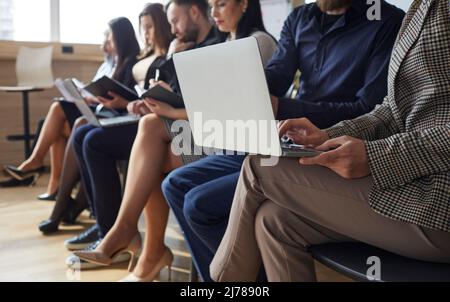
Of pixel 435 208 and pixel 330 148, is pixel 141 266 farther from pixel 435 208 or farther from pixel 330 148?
pixel 435 208

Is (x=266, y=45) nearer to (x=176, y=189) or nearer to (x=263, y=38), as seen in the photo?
(x=263, y=38)

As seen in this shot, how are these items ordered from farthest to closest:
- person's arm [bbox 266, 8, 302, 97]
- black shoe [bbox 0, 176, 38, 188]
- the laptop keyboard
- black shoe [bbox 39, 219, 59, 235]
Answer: black shoe [bbox 0, 176, 38, 188] → black shoe [bbox 39, 219, 59, 235] → the laptop keyboard → person's arm [bbox 266, 8, 302, 97]

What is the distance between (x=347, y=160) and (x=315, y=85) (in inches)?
24.3

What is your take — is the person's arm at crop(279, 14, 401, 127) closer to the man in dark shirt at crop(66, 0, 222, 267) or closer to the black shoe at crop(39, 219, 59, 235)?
the man in dark shirt at crop(66, 0, 222, 267)

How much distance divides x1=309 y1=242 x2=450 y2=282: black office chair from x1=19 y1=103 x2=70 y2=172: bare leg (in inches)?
81.8

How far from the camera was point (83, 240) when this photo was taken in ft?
7.06

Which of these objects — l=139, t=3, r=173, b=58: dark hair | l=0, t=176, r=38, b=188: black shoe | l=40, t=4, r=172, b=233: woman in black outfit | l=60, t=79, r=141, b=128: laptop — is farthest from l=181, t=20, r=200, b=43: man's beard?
l=0, t=176, r=38, b=188: black shoe

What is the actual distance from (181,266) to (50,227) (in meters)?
0.75

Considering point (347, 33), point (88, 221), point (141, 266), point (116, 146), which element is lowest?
point (88, 221)

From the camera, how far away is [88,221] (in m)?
2.62

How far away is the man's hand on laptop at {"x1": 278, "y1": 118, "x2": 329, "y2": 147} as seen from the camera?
3.63 feet

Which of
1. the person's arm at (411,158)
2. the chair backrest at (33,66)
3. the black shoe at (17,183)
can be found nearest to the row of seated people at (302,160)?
the person's arm at (411,158)

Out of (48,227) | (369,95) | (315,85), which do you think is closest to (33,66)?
(48,227)

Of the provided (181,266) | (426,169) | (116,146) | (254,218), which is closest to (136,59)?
(116,146)
